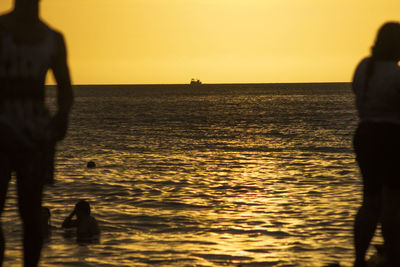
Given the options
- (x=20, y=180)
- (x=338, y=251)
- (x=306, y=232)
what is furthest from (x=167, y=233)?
(x=20, y=180)

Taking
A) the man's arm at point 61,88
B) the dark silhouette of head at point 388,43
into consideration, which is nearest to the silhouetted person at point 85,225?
the dark silhouette of head at point 388,43

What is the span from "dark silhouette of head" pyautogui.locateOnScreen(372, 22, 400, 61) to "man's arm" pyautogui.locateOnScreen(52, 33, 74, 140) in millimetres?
2888

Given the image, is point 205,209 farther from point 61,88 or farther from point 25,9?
point 25,9

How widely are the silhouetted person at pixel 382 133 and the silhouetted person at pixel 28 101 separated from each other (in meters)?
2.70

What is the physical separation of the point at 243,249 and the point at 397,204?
6.59 m

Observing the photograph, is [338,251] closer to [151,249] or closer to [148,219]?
[151,249]

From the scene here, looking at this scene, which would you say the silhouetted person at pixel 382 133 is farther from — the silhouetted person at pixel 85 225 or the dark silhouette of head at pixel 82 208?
the dark silhouette of head at pixel 82 208

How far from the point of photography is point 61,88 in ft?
14.3

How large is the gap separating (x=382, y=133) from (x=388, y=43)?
860 mm

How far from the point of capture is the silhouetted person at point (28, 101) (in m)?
4.02

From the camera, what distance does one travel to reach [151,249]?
12086mm

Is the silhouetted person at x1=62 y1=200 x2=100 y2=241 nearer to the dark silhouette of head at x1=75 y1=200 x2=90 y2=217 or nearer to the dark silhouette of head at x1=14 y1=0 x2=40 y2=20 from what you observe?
the dark silhouette of head at x1=75 y1=200 x2=90 y2=217

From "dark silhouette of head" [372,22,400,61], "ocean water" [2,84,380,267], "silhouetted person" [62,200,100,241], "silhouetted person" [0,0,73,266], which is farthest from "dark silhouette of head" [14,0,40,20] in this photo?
"silhouetted person" [62,200,100,241]

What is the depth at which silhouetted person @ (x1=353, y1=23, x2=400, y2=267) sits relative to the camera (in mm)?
5469
